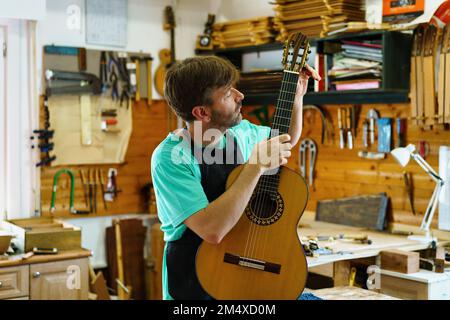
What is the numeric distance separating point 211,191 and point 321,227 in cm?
273

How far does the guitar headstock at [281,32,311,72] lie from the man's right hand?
34cm

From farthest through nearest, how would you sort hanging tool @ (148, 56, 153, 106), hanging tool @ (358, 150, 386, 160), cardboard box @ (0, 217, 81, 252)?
hanging tool @ (148, 56, 153, 106) → hanging tool @ (358, 150, 386, 160) → cardboard box @ (0, 217, 81, 252)

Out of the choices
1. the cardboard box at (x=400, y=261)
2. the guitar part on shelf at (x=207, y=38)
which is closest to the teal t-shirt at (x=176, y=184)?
the cardboard box at (x=400, y=261)

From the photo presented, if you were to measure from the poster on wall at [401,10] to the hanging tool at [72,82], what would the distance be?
2.21 metres

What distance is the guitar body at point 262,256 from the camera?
87.4 inches

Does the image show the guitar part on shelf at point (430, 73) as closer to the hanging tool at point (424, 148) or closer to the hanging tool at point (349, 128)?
the hanging tool at point (424, 148)

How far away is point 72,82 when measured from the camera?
5.10 metres

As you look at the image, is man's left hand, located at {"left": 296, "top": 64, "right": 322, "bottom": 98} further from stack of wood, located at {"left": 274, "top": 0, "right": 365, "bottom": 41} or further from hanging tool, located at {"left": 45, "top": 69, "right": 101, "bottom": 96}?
hanging tool, located at {"left": 45, "top": 69, "right": 101, "bottom": 96}

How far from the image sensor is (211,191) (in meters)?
2.24

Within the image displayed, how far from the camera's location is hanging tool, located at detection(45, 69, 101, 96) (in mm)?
4988

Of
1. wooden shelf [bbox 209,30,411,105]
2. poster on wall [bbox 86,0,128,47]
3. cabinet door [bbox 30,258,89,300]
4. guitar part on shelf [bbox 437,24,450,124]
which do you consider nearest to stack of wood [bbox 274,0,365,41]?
wooden shelf [bbox 209,30,411,105]

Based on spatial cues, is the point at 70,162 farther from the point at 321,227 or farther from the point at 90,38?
the point at 321,227

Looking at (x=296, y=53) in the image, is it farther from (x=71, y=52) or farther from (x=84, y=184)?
(x=84, y=184)

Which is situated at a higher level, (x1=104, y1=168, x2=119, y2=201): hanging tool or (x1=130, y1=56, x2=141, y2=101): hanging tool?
(x1=130, y1=56, x2=141, y2=101): hanging tool
